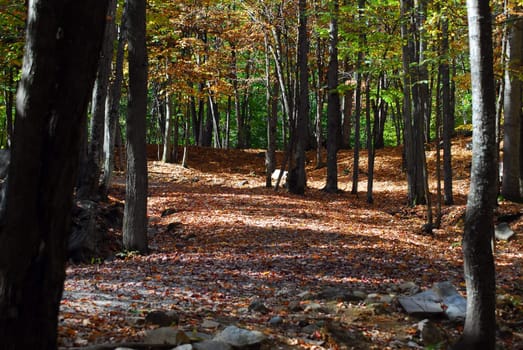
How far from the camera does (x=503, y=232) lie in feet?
42.1

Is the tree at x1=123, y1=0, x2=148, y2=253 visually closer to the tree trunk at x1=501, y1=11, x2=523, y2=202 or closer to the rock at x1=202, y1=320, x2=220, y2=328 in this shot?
the rock at x1=202, y1=320, x2=220, y2=328

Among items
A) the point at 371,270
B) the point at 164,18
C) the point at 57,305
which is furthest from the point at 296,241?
the point at 164,18

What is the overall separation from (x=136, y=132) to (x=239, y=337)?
5.44 meters

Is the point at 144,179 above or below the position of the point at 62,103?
below

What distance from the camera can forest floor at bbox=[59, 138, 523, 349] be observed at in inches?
221

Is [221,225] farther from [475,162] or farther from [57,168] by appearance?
[57,168]

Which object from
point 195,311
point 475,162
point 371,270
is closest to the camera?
point 475,162

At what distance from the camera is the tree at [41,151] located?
10.4 feet

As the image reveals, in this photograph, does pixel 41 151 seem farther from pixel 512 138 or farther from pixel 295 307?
pixel 512 138

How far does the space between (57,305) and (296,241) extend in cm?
764

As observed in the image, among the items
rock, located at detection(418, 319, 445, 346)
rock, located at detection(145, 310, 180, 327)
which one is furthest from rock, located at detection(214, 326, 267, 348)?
rock, located at detection(418, 319, 445, 346)

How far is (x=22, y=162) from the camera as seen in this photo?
10.4 feet

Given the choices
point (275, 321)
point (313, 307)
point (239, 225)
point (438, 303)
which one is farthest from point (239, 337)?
point (239, 225)

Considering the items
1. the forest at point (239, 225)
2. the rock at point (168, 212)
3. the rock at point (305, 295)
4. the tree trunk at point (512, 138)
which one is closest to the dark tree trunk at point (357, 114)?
the forest at point (239, 225)
